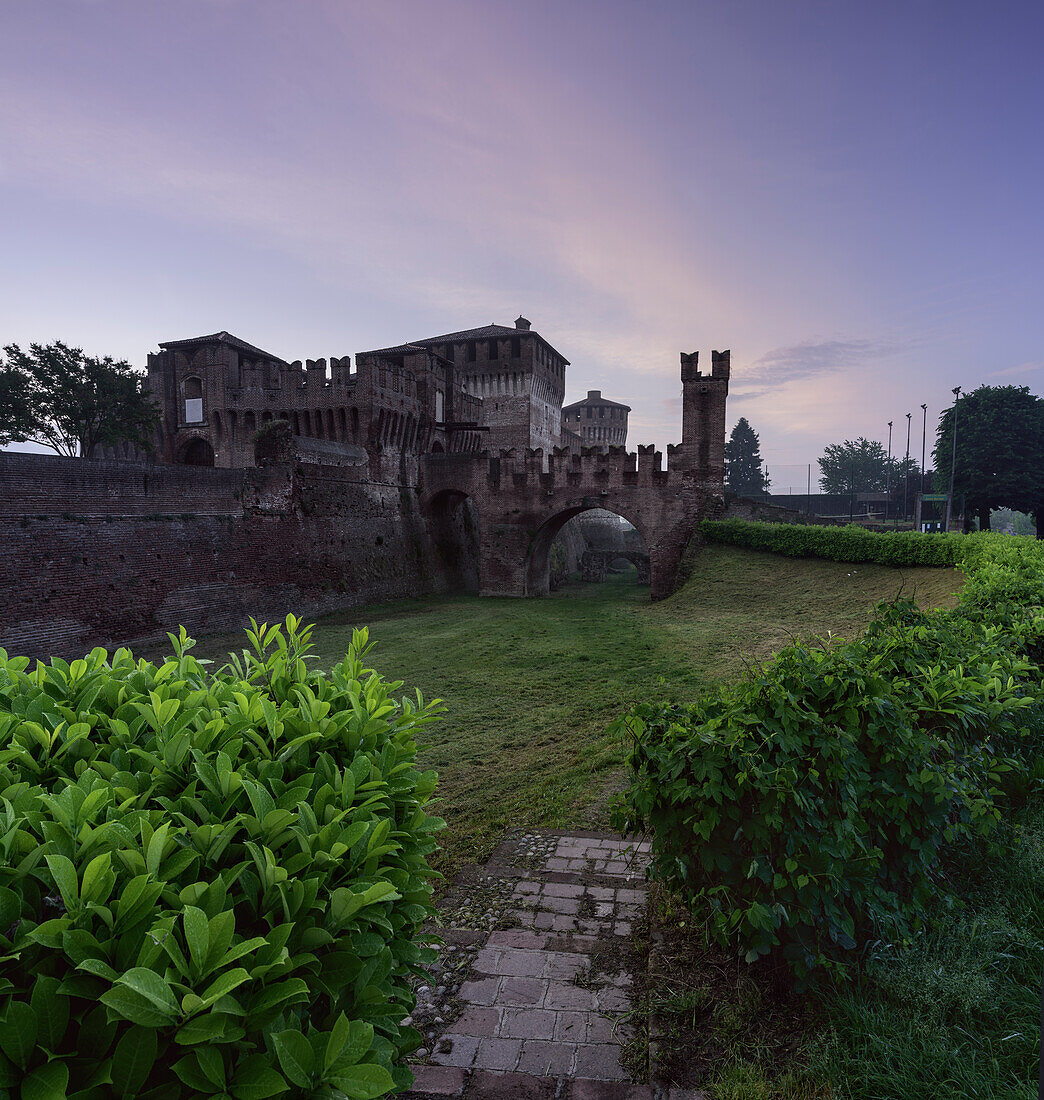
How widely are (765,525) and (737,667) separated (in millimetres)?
12635

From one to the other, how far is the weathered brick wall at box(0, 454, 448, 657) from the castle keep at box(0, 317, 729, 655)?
0.04 meters

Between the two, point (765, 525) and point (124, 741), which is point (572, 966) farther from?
point (765, 525)

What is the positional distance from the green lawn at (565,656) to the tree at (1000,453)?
21.7m

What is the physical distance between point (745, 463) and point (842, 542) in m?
55.0

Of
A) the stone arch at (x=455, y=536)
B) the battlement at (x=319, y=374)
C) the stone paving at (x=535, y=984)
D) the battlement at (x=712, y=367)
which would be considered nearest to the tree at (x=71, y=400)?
the battlement at (x=319, y=374)

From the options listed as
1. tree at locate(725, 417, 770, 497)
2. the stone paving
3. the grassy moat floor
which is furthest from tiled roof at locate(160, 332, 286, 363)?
tree at locate(725, 417, 770, 497)

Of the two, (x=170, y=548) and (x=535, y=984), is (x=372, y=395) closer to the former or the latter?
(x=170, y=548)

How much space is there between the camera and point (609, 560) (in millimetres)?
36781

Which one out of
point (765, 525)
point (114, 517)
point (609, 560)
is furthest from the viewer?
point (609, 560)

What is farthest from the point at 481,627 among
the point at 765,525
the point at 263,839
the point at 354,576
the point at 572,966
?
the point at 263,839

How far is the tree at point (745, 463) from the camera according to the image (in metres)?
71.4

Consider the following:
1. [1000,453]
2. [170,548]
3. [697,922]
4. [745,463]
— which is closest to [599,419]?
[745,463]

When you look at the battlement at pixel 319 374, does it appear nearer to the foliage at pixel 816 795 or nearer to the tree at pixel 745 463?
the foliage at pixel 816 795

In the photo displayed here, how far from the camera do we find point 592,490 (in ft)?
84.0
